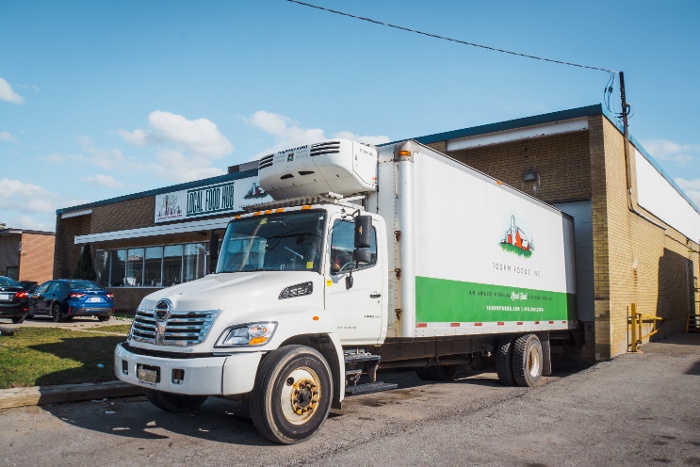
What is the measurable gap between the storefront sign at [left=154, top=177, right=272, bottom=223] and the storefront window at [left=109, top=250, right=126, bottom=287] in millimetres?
2956

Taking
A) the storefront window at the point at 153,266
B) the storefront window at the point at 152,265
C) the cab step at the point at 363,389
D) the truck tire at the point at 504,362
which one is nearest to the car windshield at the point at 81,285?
the storefront window at the point at 152,265

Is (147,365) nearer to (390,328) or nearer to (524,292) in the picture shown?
(390,328)

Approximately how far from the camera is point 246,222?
23.1 ft

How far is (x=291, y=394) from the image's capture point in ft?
18.1

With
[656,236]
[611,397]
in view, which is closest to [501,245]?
[611,397]

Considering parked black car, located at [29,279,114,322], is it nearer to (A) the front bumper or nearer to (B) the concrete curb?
(B) the concrete curb

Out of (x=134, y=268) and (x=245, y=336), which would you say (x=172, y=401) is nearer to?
(x=245, y=336)

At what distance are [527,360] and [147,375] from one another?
6.74m

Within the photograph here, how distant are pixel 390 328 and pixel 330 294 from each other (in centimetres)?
118

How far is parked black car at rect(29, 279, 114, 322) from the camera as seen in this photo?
1758 centimetres

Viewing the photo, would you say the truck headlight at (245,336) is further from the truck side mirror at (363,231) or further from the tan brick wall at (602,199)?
the tan brick wall at (602,199)

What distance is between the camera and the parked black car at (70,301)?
17.6 m

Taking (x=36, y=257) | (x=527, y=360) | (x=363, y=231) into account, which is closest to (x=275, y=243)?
(x=363, y=231)

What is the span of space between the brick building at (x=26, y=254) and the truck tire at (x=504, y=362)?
125 ft
